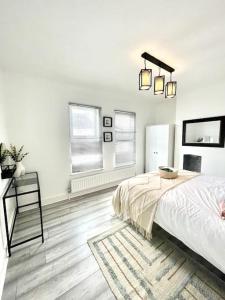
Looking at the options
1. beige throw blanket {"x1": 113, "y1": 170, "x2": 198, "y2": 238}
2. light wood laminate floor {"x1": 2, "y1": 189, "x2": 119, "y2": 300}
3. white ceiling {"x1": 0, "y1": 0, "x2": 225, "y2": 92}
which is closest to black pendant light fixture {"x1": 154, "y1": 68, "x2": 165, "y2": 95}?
white ceiling {"x1": 0, "y1": 0, "x2": 225, "y2": 92}

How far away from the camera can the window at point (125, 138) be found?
3.79m

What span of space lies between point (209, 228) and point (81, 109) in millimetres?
2981

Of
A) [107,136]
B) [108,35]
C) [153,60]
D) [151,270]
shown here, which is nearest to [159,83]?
[153,60]

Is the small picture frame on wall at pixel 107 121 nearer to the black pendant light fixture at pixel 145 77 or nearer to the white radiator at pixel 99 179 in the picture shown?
the white radiator at pixel 99 179

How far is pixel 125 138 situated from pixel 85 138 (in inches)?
50.0

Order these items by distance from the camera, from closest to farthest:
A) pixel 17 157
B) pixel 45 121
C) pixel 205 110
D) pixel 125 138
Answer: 1. pixel 17 157
2. pixel 45 121
3. pixel 205 110
4. pixel 125 138

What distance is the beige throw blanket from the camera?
5.63 feet

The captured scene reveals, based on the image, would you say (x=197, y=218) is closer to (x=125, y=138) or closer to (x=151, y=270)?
(x=151, y=270)

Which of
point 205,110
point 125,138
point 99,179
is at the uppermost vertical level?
point 205,110

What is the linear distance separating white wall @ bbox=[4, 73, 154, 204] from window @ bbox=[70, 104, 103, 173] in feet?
0.52

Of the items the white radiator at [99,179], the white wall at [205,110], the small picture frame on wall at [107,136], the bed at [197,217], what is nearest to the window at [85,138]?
the small picture frame on wall at [107,136]

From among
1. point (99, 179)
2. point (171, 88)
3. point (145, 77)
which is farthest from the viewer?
point (99, 179)

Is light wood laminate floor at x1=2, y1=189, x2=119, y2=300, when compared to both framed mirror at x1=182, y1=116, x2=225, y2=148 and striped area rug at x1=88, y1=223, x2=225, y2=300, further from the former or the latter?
framed mirror at x1=182, y1=116, x2=225, y2=148

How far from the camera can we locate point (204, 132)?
323 cm
